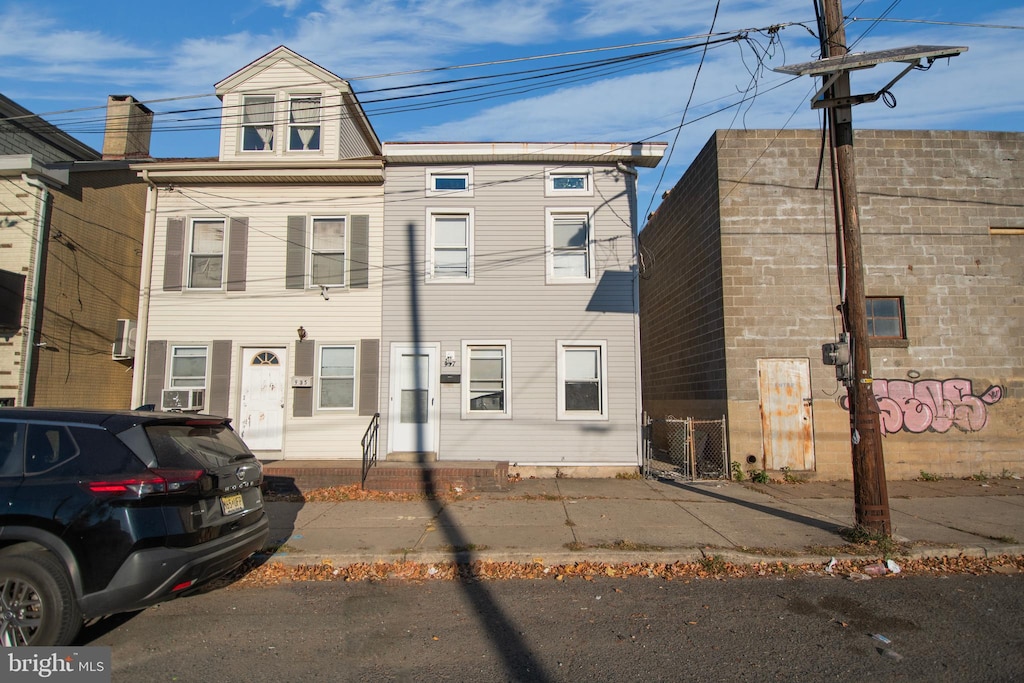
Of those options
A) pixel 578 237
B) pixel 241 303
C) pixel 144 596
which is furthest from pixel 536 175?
pixel 144 596

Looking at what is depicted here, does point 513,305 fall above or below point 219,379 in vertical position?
above

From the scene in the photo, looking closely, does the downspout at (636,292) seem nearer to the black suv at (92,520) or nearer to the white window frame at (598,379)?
the white window frame at (598,379)

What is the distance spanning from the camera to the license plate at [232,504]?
4539mm

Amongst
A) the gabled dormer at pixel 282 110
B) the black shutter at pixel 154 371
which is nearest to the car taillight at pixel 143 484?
the black shutter at pixel 154 371

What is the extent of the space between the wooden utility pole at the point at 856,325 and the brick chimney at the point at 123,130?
1545 centimetres

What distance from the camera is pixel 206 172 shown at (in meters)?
11.8

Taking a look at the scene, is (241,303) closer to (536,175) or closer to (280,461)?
(280,461)

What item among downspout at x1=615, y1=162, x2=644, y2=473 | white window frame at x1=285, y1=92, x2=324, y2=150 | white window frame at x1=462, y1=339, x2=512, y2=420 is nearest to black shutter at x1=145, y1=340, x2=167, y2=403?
white window frame at x1=285, y1=92, x2=324, y2=150

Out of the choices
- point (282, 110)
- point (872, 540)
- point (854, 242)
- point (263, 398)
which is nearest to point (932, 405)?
point (872, 540)

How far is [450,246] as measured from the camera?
1182 cm

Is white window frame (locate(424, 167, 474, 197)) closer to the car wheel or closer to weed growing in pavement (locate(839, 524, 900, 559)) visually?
weed growing in pavement (locate(839, 524, 900, 559))

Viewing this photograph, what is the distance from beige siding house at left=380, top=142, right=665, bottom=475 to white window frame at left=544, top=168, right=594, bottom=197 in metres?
0.02

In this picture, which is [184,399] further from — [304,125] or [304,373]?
[304,125]

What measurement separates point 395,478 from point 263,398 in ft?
12.0
